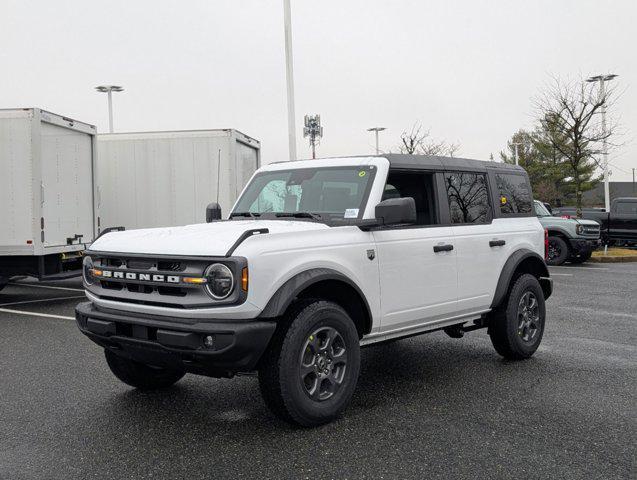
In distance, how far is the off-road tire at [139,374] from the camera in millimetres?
5227

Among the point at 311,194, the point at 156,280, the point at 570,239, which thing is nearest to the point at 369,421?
the point at 156,280

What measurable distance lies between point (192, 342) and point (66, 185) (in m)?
8.17

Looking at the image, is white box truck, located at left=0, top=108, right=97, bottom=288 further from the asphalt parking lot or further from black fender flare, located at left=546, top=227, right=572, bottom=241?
black fender flare, located at left=546, top=227, right=572, bottom=241

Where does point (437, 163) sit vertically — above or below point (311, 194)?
above

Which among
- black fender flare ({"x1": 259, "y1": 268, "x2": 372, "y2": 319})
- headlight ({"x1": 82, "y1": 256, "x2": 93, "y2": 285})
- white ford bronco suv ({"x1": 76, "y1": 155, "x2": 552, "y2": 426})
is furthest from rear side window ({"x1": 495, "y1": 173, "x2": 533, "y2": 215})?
headlight ({"x1": 82, "y1": 256, "x2": 93, "y2": 285})

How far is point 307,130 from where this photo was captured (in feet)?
86.2

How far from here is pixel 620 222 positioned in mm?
21766

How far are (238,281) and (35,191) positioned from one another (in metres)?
7.54

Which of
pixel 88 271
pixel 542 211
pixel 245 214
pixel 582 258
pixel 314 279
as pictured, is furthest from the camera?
pixel 542 211

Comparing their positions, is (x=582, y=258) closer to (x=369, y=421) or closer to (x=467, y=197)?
(x=467, y=197)

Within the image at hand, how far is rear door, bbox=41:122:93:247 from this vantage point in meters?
10.7

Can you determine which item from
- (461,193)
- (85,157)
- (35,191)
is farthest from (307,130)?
(461,193)

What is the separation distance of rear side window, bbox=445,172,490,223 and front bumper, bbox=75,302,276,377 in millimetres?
2454

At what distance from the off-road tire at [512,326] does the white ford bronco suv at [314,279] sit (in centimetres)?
2
